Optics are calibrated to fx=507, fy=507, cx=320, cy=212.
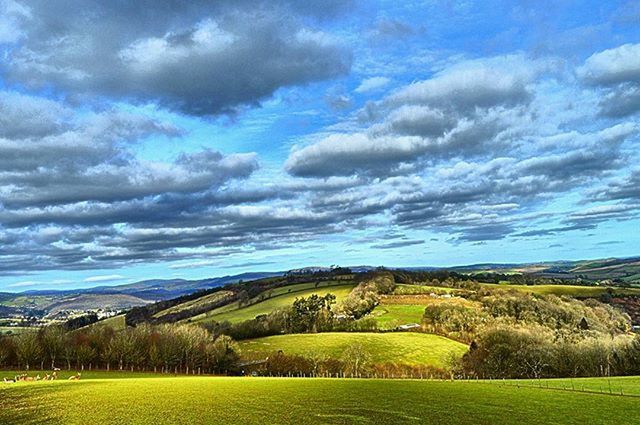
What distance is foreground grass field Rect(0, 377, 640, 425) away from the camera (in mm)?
48312

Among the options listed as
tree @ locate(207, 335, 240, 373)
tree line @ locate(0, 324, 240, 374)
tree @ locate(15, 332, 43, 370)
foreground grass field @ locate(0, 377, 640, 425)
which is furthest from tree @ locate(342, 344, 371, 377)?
tree @ locate(15, 332, 43, 370)

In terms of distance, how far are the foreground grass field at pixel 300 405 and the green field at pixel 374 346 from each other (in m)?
86.7

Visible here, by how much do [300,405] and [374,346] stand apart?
386 ft

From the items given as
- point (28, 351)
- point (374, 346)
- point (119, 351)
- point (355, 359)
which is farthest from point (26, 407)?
point (374, 346)

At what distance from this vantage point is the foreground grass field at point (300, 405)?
48312 mm

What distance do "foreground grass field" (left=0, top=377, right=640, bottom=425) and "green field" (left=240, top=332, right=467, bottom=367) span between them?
86696mm

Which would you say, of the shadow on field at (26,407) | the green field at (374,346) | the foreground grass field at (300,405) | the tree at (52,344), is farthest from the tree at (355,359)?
the shadow on field at (26,407)

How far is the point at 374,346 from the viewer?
171125mm

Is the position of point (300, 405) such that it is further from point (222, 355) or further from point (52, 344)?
point (222, 355)

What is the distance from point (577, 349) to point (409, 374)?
46812 mm

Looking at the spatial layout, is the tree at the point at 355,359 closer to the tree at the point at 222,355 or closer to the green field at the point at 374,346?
the green field at the point at 374,346

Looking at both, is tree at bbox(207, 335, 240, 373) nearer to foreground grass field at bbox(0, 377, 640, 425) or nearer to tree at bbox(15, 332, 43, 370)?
tree at bbox(15, 332, 43, 370)

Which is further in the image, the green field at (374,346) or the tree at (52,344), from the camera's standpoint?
the green field at (374,346)

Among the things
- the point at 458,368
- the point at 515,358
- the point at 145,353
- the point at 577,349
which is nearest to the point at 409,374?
the point at 458,368
